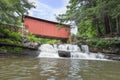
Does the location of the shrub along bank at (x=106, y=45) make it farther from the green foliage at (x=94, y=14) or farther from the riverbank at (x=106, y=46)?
the green foliage at (x=94, y=14)

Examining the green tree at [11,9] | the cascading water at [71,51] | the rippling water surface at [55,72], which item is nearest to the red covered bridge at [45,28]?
the cascading water at [71,51]

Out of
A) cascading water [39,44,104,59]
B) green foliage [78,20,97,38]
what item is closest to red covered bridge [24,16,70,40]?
green foliage [78,20,97,38]

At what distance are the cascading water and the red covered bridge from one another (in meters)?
5.54

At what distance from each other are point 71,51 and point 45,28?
8.02 meters

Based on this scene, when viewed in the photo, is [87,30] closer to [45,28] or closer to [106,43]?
[45,28]

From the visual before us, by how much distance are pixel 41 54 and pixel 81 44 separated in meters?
5.08

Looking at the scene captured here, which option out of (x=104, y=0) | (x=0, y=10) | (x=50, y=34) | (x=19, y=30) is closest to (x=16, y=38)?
(x=19, y=30)

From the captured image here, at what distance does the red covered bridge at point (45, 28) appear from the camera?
21816 millimetres

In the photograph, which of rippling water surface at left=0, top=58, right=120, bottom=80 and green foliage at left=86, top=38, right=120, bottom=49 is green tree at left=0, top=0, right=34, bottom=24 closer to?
rippling water surface at left=0, top=58, right=120, bottom=80

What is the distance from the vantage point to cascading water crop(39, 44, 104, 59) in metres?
15.1

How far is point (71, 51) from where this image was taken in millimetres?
16016

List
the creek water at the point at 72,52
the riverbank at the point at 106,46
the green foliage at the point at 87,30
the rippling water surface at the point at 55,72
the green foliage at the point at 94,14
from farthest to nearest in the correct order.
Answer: the green foliage at the point at 87,30 → the riverbank at the point at 106,46 → the creek water at the point at 72,52 → the green foliage at the point at 94,14 → the rippling water surface at the point at 55,72

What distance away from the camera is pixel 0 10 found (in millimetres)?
11867

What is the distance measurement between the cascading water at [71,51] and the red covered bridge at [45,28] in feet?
18.2
